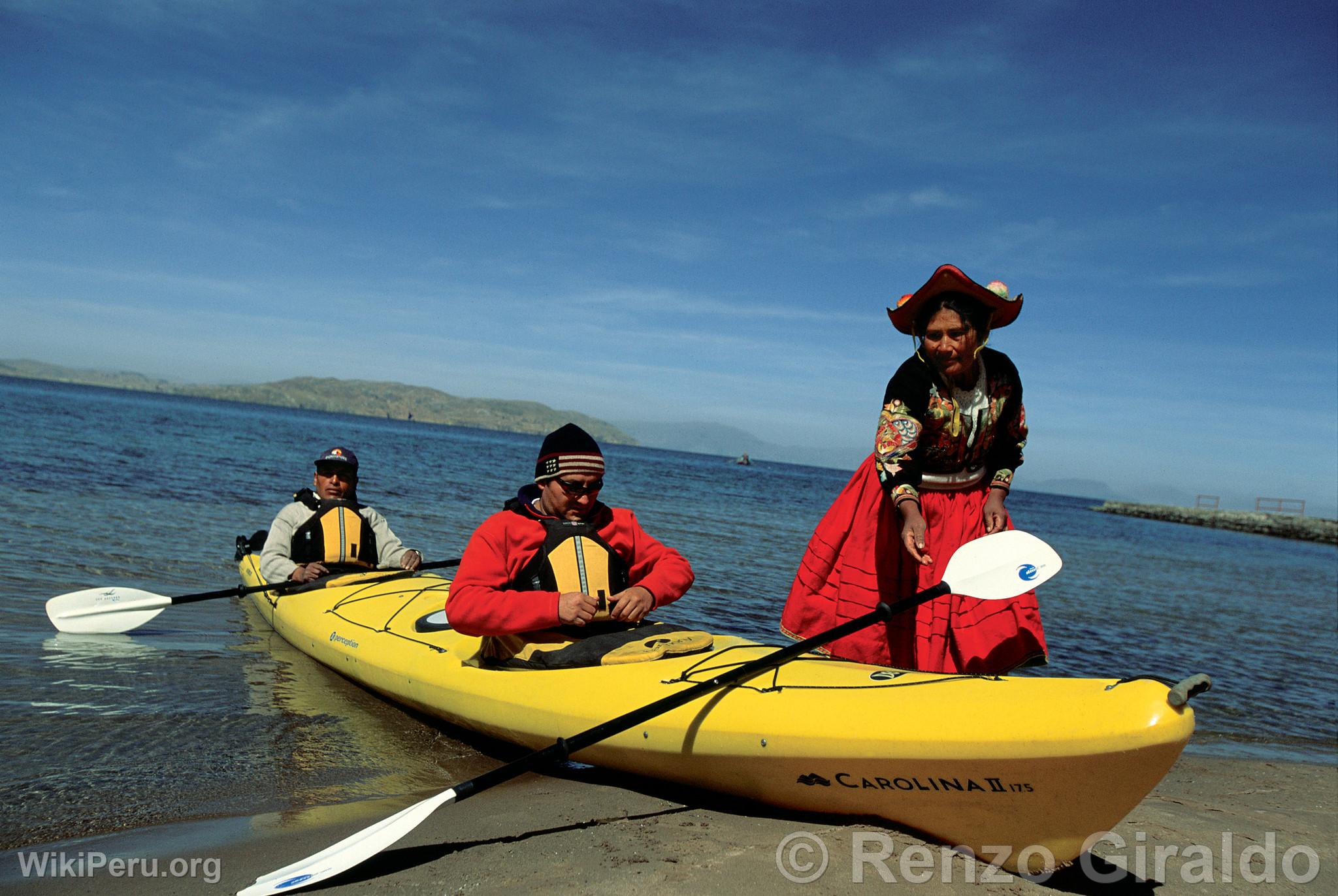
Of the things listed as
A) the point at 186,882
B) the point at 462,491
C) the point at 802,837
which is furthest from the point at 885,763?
the point at 462,491

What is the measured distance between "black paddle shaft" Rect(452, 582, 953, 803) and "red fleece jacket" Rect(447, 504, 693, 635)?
1.92 ft

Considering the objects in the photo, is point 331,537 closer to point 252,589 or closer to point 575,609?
point 252,589

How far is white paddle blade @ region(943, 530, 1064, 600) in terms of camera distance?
2.82 m

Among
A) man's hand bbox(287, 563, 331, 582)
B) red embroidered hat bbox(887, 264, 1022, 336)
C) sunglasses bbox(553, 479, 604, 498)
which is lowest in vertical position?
man's hand bbox(287, 563, 331, 582)

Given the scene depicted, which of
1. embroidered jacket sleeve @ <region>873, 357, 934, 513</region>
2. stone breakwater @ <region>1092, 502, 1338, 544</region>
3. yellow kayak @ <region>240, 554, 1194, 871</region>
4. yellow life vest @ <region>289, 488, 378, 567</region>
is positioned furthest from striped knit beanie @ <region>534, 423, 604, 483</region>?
stone breakwater @ <region>1092, 502, 1338, 544</region>

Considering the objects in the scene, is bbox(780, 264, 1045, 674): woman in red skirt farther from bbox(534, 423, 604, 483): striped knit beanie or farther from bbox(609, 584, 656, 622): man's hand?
bbox(534, 423, 604, 483): striped knit beanie

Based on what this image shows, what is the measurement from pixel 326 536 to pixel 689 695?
4432 millimetres

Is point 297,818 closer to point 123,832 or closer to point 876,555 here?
point 123,832

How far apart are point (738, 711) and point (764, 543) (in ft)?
41.9

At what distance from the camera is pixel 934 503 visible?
3.17 meters

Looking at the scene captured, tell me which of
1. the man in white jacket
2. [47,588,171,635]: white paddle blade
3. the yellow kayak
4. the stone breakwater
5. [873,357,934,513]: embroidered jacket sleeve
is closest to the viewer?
the yellow kayak

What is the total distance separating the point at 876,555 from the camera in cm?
321

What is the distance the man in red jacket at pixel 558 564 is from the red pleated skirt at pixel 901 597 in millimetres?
742

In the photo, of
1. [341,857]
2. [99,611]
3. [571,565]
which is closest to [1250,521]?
[571,565]
